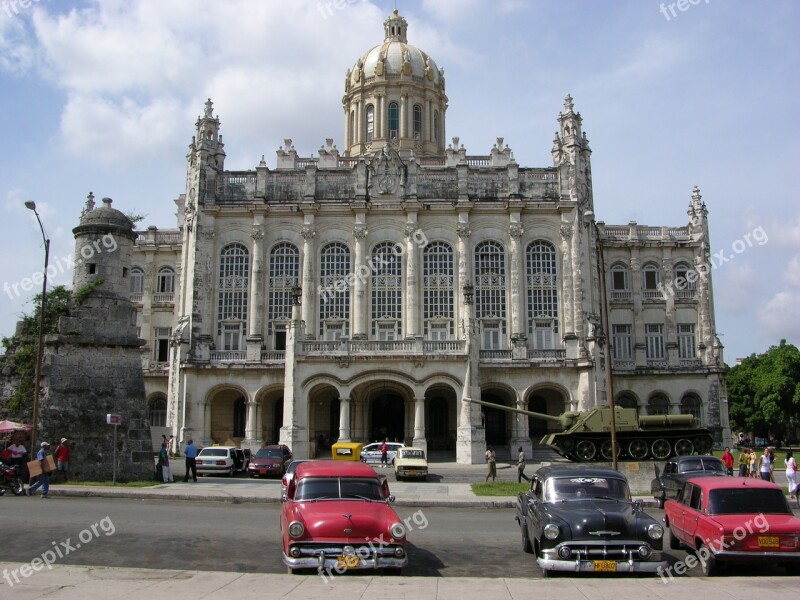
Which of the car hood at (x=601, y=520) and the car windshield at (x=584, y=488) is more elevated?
the car windshield at (x=584, y=488)

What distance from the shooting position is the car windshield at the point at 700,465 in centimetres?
2078

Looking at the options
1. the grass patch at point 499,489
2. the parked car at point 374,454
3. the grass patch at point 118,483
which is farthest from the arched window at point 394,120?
the grass patch at point 118,483

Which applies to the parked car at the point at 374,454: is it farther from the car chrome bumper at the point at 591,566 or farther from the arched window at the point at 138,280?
the car chrome bumper at the point at 591,566

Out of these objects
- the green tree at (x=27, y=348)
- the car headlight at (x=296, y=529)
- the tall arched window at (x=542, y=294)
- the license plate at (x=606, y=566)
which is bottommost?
the license plate at (x=606, y=566)

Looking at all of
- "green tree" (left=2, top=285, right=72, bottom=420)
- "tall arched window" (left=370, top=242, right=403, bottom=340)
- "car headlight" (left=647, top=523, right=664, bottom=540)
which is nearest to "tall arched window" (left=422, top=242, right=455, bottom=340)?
"tall arched window" (left=370, top=242, right=403, bottom=340)

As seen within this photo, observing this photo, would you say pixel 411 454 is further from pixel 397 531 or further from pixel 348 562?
pixel 348 562

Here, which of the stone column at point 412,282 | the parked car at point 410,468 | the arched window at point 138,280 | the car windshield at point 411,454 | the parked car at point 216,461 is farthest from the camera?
the arched window at point 138,280

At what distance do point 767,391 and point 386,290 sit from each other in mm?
32998

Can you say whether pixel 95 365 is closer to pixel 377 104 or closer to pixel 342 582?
pixel 342 582

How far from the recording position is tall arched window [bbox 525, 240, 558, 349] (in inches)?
1841

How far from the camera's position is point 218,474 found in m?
31.5

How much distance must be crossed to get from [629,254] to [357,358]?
23403 millimetres

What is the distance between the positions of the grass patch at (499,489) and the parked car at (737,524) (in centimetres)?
1005

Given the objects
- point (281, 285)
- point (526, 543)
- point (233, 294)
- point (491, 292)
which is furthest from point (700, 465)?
point (233, 294)
